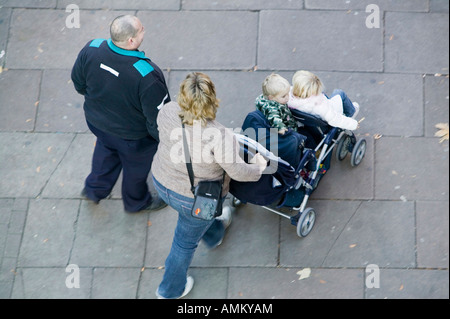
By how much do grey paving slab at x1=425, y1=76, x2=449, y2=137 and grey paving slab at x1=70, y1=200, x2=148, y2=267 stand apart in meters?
3.15

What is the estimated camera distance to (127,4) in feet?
22.4

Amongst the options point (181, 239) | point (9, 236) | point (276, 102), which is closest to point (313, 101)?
point (276, 102)

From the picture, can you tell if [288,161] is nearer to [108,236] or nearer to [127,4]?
[108,236]

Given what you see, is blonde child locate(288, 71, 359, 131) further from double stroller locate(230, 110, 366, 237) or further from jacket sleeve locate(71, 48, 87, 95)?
jacket sleeve locate(71, 48, 87, 95)

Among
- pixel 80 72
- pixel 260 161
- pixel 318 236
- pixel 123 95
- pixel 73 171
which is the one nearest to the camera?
pixel 260 161

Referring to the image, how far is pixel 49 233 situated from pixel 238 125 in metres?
2.28

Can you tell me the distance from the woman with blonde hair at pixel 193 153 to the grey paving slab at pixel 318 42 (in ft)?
7.77

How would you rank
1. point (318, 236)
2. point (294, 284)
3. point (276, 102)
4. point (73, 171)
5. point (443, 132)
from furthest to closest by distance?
point (73, 171)
point (443, 132)
point (318, 236)
point (294, 284)
point (276, 102)

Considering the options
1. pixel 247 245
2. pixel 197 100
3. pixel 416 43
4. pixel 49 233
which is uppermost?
pixel 197 100

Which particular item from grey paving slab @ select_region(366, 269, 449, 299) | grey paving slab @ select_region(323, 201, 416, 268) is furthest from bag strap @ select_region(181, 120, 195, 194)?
grey paving slab @ select_region(366, 269, 449, 299)

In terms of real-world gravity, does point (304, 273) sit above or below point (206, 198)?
below

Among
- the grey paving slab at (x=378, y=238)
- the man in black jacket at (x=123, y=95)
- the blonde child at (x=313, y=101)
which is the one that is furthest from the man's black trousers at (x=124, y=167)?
the grey paving slab at (x=378, y=238)

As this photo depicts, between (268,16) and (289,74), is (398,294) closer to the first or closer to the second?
(289,74)

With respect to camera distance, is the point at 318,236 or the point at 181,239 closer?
the point at 181,239
